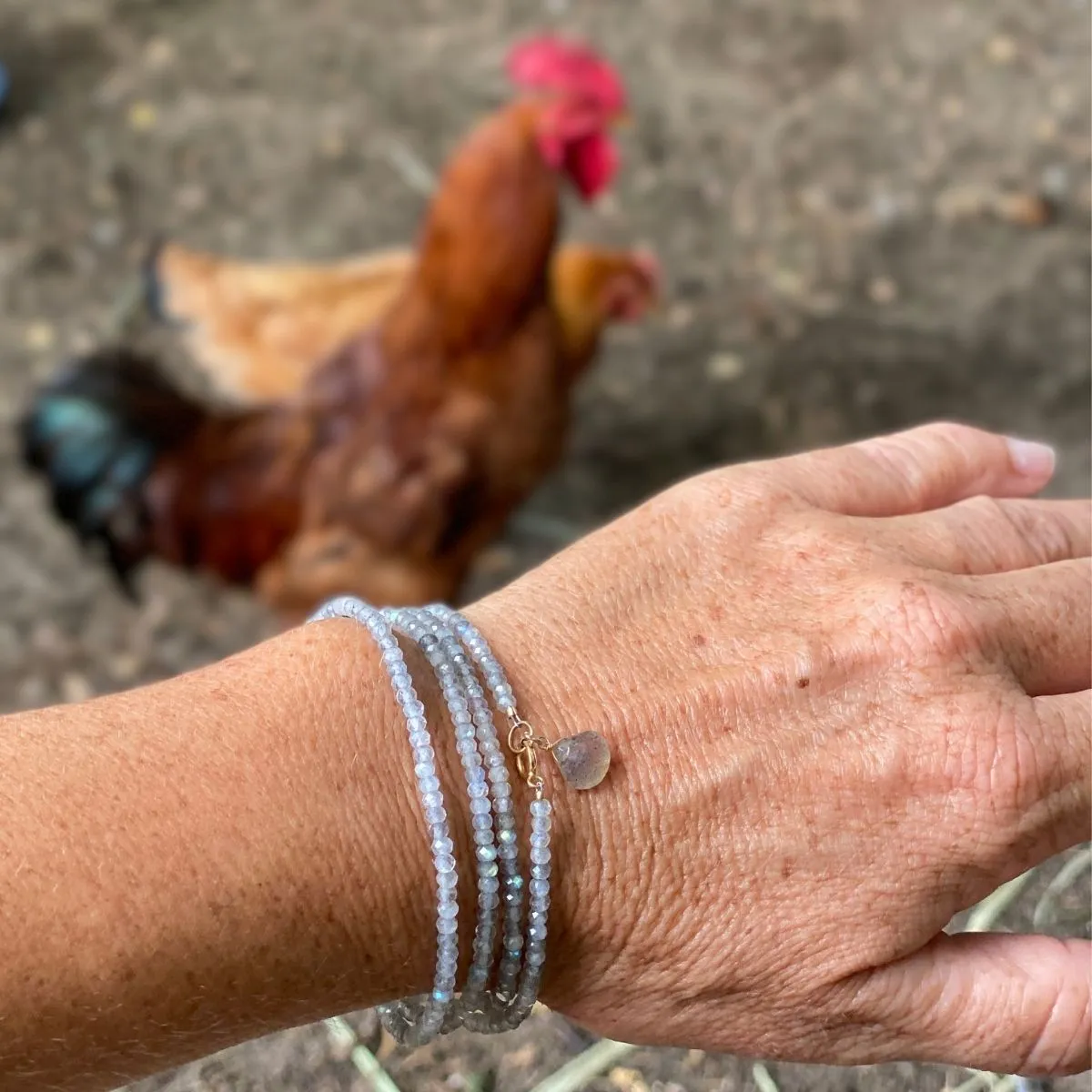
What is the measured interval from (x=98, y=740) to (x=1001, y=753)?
730mm

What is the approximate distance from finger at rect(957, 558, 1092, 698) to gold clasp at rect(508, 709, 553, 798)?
43cm

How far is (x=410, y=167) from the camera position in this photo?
3408 millimetres

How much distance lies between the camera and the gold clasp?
921 millimetres

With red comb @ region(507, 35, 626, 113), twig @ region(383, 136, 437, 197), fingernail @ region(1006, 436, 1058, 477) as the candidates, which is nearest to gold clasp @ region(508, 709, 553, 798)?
fingernail @ region(1006, 436, 1058, 477)

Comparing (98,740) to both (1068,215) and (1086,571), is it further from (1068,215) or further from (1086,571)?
(1068,215)

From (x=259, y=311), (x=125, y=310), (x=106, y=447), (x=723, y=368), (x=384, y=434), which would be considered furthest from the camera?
(x=125, y=310)

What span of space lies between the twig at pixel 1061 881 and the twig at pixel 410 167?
8.85ft

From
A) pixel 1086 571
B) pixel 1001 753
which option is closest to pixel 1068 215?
pixel 1086 571

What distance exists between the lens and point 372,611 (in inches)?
38.2

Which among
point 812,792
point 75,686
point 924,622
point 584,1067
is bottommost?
point 75,686

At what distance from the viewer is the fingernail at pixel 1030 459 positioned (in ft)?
4.18

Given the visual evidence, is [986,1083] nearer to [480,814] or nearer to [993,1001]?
[993,1001]

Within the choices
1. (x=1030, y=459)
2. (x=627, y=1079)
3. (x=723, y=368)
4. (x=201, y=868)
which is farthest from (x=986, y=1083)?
(x=723, y=368)

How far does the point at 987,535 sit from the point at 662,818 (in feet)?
1.61
